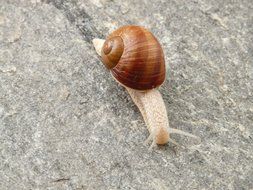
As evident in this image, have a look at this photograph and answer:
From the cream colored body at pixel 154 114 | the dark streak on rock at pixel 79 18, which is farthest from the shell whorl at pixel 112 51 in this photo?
the dark streak on rock at pixel 79 18

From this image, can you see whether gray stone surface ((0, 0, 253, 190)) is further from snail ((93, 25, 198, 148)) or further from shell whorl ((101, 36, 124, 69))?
shell whorl ((101, 36, 124, 69))

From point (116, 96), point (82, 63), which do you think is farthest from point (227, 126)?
Answer: point (82, 63)

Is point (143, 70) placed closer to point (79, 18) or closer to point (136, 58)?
point (136, 58)

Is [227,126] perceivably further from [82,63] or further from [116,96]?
[82,63]

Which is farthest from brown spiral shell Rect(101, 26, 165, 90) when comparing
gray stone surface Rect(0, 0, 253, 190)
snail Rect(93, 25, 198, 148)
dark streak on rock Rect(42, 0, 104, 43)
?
dark streak on rock Rect(42, 0, 104, 43)

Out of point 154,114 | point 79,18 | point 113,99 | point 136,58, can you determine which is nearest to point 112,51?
point 136,58

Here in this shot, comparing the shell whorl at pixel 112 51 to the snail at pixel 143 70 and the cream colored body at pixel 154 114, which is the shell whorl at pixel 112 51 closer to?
the snail at pixel 143 70

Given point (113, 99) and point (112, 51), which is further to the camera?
point (113, 99)
